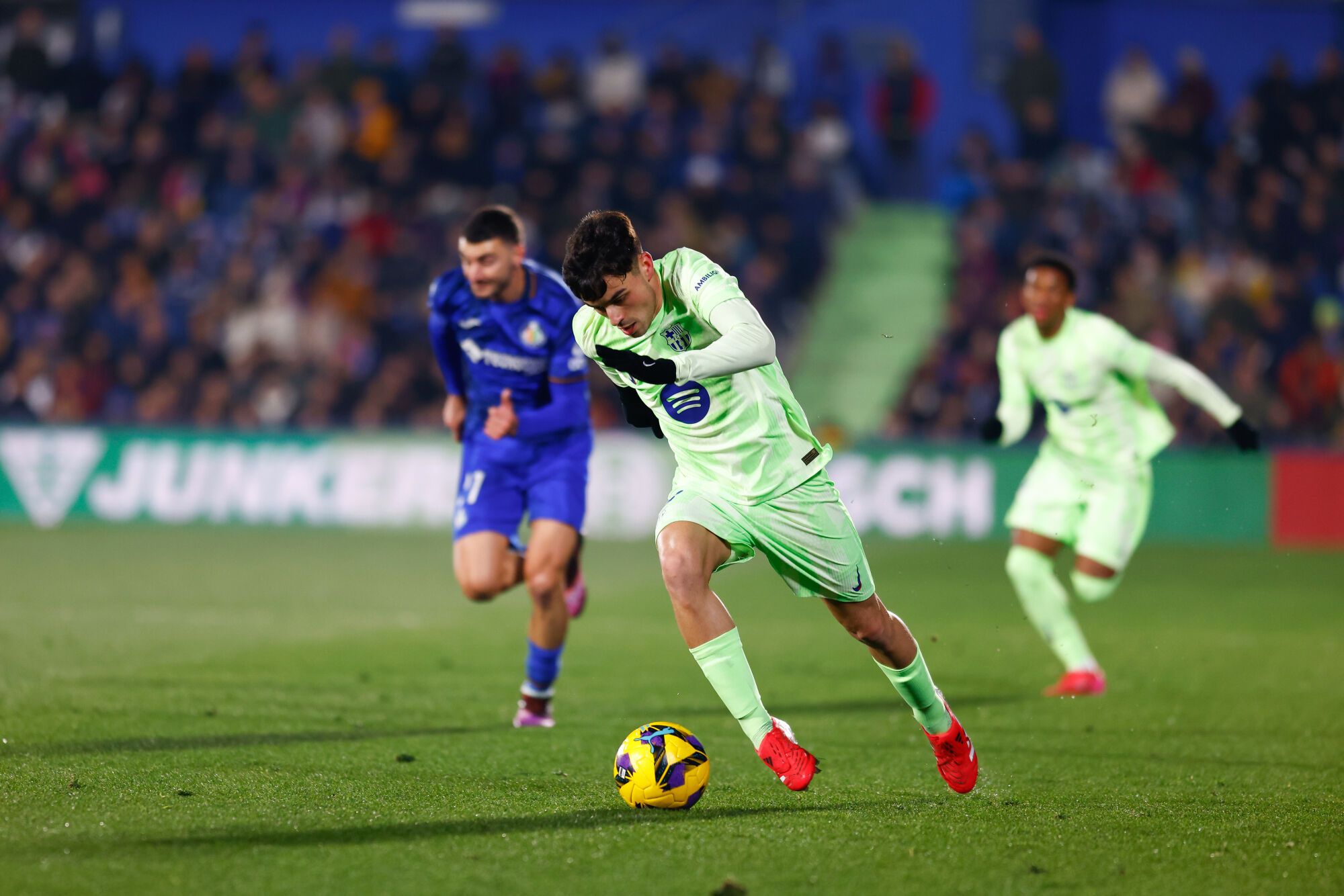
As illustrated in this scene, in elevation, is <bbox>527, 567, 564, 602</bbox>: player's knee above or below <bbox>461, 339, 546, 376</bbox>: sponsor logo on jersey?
below

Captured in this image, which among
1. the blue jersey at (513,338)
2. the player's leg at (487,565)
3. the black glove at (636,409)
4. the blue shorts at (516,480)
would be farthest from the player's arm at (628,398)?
the player's leg at (487,565)

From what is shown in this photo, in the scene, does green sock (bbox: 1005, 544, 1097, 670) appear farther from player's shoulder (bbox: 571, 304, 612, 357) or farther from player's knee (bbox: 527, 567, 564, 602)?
player's shoulder (bbox: 571, 304, 612, 357)

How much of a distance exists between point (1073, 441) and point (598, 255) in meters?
4.53

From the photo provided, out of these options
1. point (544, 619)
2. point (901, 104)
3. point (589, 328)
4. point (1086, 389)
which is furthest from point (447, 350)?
point (901, 104)

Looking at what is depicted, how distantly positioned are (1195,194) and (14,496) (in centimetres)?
1593

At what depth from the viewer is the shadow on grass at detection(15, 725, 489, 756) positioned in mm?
6180

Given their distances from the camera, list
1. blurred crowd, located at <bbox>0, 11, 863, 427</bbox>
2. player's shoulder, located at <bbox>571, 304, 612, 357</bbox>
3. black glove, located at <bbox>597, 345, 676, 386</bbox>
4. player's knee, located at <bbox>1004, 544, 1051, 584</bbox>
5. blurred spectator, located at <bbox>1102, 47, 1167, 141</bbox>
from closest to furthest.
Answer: black glove, located at <bbox>597, 345, 676, 386</bbox>
player's shoulder, located at <bbox>571, 304, 612, 357</bbox>
player's knee, located at <bbox>1004, 544, 1051, 584</bbox>
blurred crowd, located at <bbox>0, 11, 863, 427</bbox>
blurred spectator, located at <bbox>1102, 47, 1167, 141</bbox>

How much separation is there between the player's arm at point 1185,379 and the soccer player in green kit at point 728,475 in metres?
3.24

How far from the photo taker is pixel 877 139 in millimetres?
22797

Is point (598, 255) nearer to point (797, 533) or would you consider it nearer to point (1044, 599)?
point (797, 533)

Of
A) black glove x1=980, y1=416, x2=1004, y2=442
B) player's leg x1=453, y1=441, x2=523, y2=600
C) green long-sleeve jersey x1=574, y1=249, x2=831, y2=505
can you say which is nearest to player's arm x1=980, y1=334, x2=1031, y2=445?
black glove x1=980, y1=416, x2=1004, y2=442

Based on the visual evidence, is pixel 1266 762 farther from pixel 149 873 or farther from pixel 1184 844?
pixel 149 873

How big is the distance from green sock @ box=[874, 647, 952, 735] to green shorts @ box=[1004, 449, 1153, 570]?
3154 mm

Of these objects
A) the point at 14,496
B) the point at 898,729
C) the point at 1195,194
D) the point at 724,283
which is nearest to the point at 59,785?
the point at 724,283
